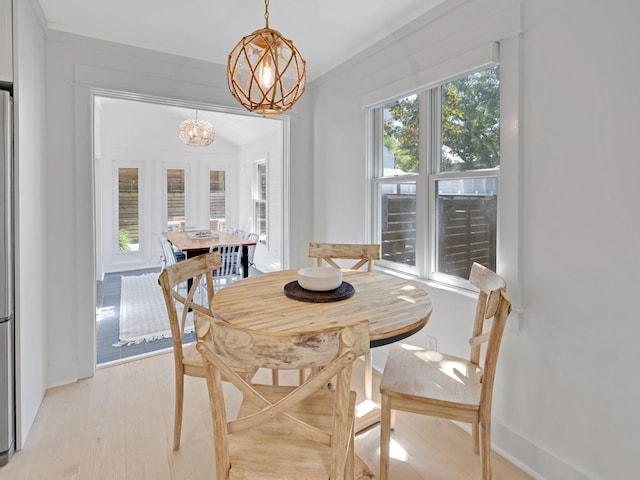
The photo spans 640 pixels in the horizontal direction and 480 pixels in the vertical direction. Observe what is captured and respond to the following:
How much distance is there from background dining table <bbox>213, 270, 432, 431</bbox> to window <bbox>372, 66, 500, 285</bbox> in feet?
1.68

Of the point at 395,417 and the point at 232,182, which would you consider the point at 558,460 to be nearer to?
the point at 395,417

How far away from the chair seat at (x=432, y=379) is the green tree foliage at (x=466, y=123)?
111 centimetres

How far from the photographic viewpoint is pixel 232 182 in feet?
24.6

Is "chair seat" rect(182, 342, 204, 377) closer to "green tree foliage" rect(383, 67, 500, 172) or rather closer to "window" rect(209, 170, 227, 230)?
"green tree foliage" rect(383, 67, 500, 172)

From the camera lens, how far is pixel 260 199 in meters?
6.61

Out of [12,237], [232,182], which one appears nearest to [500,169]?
[12,237]

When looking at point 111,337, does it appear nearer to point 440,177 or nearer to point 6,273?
point 6,273

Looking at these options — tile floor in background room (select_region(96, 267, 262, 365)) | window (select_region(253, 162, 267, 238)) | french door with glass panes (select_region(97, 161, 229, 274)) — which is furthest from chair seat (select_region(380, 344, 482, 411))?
french door with glass panes (select_region(97, 161, 229, 274))

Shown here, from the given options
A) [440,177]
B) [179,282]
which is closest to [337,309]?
[179,282]

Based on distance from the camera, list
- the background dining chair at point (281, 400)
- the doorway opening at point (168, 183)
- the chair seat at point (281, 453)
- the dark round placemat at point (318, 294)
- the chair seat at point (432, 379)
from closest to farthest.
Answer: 1. the background dining chair at point (281, 400)
2. the chair seat at point (281, 453)
3. the chair seat at point (432, 379)
4. the dark round placemat at point (318, 294)
5. the doorway opening at point (168, 183)

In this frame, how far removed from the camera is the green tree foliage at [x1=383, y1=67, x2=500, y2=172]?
6.33 ft

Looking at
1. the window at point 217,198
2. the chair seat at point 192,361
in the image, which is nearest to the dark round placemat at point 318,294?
the chair seat at point 192,361

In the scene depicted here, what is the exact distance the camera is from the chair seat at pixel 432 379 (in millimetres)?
1439

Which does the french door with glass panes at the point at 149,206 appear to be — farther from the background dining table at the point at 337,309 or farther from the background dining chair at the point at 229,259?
the background dining table at the point at 337,309
